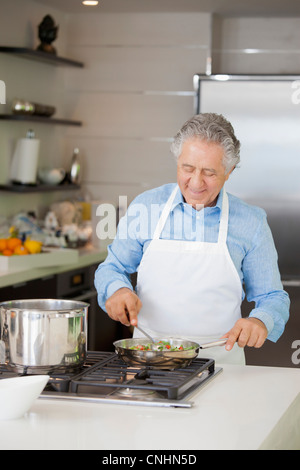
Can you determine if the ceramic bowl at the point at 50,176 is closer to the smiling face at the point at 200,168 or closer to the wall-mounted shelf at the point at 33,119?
the wall-mounted shelf at the point at 33,119

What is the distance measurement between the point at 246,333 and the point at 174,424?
0.53m

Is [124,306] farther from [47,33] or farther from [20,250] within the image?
[47,33]

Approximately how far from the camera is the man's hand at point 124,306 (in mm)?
2014

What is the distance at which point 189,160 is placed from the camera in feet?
6.98

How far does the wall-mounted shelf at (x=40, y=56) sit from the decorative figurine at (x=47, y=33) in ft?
0.19

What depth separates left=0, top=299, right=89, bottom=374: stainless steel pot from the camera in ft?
5.38

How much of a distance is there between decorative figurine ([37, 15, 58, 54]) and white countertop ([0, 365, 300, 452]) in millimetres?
3210

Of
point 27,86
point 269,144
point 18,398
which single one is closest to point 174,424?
point 18,398

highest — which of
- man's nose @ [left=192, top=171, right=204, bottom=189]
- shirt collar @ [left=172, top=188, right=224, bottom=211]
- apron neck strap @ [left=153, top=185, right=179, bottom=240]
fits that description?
man's nose @ [left=192, top=171, right=204, bottom=189]

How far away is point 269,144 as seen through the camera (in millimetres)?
4188

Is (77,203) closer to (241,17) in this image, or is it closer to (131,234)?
(241,17)

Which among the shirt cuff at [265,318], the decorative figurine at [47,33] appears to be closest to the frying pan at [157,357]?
the shirt cuff at [265,318]

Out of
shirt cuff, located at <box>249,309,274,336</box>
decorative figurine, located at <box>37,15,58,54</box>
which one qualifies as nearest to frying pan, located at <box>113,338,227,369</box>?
shirt cuff, located at <box>249,309,274,336</box>

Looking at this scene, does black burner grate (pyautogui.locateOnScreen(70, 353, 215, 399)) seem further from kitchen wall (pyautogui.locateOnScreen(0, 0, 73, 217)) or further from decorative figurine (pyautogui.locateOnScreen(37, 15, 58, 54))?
decorative figurine (pyautogui.locateOnScreen(37, 15, 58, 54))
